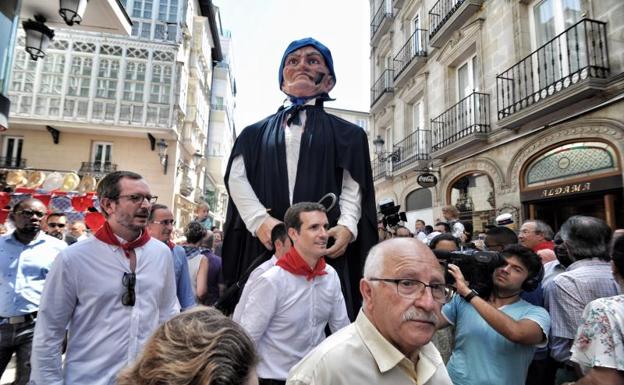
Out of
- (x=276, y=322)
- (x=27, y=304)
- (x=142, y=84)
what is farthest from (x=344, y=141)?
(x=142, y=84)

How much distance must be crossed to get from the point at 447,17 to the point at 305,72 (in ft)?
33.3

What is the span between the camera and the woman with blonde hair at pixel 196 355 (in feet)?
2.50

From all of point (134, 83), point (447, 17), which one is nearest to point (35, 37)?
point (447, 17)

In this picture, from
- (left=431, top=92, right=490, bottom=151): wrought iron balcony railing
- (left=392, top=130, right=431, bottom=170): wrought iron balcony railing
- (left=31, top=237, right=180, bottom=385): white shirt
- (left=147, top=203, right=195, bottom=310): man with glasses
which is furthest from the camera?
(left=392, top=130, right=431, bottom=170): wrought iron balcony railing

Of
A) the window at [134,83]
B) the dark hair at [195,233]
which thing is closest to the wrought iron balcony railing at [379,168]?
the window at [134,83]

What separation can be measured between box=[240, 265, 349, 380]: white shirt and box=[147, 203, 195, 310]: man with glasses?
1351 mm

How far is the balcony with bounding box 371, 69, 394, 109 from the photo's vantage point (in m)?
15.7

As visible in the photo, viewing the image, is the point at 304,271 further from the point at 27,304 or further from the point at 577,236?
the point at 27,304

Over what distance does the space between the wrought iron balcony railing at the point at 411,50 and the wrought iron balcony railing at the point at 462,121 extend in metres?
2.68

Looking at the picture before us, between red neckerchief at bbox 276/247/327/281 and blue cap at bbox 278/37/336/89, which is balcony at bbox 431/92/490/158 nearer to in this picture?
blue cap at bbox 278/37/336/89

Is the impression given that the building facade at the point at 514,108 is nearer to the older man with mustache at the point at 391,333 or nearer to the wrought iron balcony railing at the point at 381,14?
the wrought iron balcony railing at the point at 381,14

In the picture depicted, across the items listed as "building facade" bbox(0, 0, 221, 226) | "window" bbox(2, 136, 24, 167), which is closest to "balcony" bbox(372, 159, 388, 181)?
"building facade" bbox(0, 0, 221, 226)

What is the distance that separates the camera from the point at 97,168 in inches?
695

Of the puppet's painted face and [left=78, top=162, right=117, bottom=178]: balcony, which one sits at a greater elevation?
[left=78, top=162, right=117, bottom=178]: balcony
